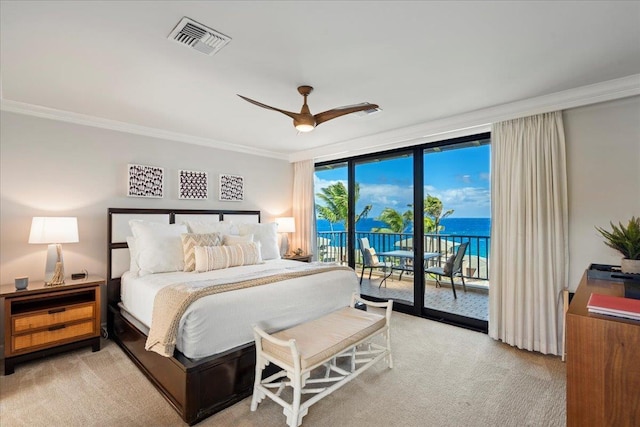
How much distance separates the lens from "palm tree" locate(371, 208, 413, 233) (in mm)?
4445

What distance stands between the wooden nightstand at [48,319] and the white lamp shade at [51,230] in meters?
0.43

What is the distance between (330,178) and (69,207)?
12.3ft

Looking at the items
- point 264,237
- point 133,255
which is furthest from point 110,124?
point 264,237

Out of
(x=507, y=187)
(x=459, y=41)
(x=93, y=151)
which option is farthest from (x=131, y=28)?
(x=507, y=187)

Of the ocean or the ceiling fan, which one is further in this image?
the ocean

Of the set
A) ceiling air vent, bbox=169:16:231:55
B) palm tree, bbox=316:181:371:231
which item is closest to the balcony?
palm tree, bbox=316:181:371:231

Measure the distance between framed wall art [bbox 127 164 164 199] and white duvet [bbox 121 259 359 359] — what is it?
41.5 inches

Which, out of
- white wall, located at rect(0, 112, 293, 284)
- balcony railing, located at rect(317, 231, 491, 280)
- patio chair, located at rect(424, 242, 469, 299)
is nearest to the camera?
white wall, located at rect(0, 112, 293, 284)

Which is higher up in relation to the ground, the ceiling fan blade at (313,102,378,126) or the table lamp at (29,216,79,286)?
the ceiling fan blade at (313,102,378,126)

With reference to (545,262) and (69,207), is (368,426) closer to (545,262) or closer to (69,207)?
(545,262)

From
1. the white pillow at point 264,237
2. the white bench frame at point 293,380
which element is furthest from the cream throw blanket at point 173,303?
the white pillow at point 264,237

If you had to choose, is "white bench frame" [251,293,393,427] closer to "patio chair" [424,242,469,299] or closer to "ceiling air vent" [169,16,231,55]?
"ceiling air vent" [169,16,231,55]

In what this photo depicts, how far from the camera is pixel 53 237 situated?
2.92 metres

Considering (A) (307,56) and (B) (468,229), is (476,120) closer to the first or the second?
(B) (468,229)
